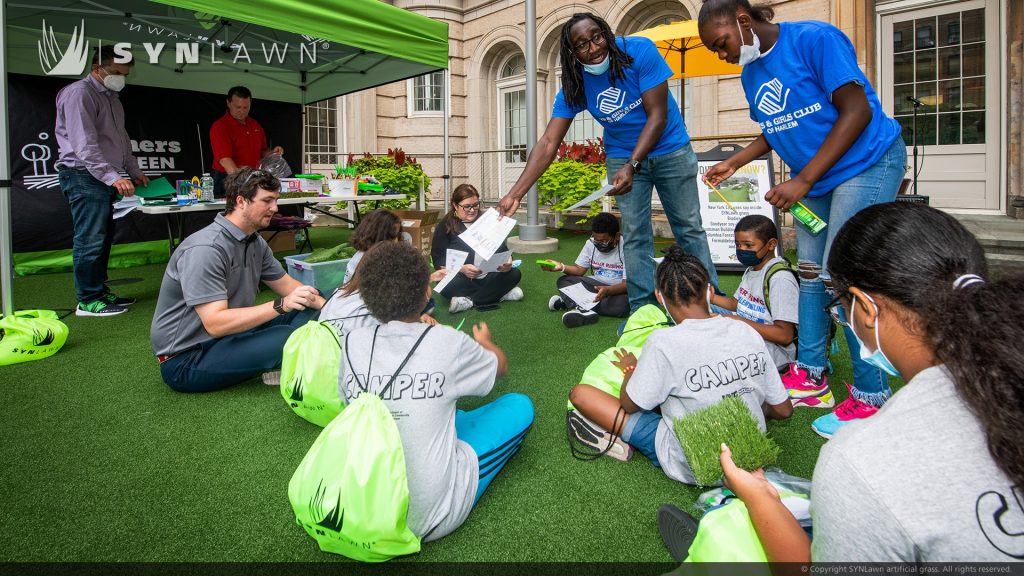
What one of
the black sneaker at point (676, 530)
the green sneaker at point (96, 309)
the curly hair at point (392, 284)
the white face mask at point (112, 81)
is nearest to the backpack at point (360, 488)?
the curly hair at point (392, 284)

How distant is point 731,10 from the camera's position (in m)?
2.53

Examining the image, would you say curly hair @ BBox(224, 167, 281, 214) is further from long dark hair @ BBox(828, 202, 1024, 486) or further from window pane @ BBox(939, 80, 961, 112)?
window pane @ BBox(939, 80, 961, 112)

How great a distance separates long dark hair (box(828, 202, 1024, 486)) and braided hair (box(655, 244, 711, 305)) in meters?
0.90

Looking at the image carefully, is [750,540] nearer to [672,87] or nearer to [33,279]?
[33,279]

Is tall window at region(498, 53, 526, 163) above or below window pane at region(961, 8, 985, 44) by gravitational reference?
above

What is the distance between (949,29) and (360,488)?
871 cm

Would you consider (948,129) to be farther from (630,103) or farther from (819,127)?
(819,127)

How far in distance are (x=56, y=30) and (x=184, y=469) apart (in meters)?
6.59

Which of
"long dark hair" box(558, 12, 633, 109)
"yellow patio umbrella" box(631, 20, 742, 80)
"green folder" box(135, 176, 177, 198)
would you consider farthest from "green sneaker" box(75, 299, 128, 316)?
"yellow patio umbrella" box(631, 20, 742, 80)

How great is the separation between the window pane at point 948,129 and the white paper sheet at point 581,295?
18.7ft

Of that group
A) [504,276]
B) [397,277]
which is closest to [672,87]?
[504,276]

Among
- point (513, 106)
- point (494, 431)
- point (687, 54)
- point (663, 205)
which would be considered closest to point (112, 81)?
point (663, 205)

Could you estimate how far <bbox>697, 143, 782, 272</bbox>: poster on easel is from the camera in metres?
6.02

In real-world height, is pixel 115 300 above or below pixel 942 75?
below
